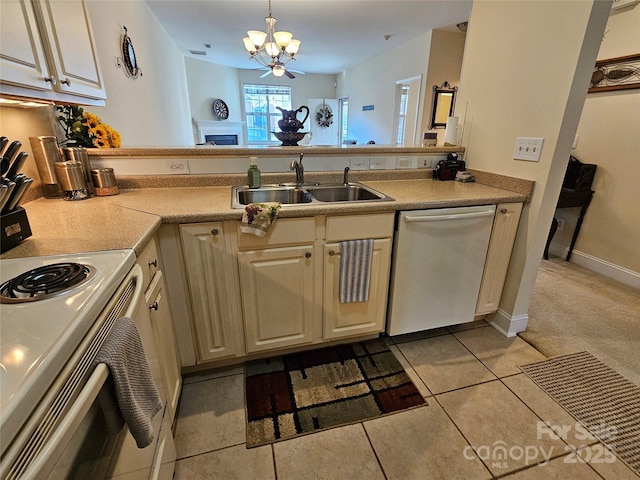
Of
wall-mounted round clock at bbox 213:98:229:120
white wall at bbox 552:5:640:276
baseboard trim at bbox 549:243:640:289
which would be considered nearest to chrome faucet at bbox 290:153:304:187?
white wall at bbox 552:5:640:276

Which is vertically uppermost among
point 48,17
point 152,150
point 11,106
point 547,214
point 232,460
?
point 48,17

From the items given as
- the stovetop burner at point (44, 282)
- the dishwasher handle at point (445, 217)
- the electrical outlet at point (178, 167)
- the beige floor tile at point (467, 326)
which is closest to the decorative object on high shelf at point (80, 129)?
the electrical outlet at point (178, 167)

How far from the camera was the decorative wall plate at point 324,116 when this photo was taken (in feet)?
28.5

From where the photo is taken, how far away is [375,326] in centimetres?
186

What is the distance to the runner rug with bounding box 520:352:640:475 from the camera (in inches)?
54.8

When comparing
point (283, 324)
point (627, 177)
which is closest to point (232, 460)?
point (283, 324)

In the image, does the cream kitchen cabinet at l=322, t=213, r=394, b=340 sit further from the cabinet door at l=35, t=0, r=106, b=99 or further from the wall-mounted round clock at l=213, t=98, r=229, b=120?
the wall-mounted round clock at l=213, t=98, r=229, b=120

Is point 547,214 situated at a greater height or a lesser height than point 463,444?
greater

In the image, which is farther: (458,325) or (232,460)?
(458,325)

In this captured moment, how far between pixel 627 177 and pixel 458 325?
6.49 ft

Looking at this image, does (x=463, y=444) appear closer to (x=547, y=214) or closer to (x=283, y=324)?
(x=283, y=324)

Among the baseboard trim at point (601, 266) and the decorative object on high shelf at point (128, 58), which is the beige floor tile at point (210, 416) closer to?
the decorative object on high shelf at point (128, 58)

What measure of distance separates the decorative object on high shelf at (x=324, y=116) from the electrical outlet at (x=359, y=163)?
720cm

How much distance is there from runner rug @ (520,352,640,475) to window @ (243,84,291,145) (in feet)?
26.7
